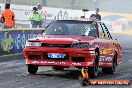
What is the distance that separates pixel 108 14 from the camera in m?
46.1

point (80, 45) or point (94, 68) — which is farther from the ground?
point (80, 45)

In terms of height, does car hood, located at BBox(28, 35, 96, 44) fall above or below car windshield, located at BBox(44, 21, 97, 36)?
below

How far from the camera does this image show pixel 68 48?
38.0 feet

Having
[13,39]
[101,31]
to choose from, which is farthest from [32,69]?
[13,39]

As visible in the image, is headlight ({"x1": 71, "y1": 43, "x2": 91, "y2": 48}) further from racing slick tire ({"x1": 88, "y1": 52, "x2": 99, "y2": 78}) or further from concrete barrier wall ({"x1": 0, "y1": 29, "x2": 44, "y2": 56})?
concrete barrier wall ({"x1": 0, "y1": 29, "x2": 44, "y2": 56})

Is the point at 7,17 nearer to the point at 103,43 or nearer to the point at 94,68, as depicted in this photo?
the point at 103,43

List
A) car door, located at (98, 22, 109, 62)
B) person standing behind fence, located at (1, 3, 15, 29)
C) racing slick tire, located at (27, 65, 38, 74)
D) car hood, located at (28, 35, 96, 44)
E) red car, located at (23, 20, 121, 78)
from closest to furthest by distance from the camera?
red car, located at (23, 20, 121, 78), car hood, located at (28, 35, 96, 44), racing slick tire, located at (27, 65, 38, 74), car door, located at (98, 22, 109, 62), person standing behind fence, located at (1, 3, 15, 29)

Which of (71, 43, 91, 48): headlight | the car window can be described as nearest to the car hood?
(71, 43, 91, 48): headlight

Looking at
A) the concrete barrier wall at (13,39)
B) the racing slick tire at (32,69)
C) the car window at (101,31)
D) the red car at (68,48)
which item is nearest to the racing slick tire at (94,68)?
the red car at (68,48)

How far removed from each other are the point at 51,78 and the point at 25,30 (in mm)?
9211

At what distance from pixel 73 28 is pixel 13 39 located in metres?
6.88

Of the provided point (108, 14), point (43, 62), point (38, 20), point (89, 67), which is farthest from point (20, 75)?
point (108, 14)

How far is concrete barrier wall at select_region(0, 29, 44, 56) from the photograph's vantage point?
18.5 m

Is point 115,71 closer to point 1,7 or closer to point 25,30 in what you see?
point 25,30
